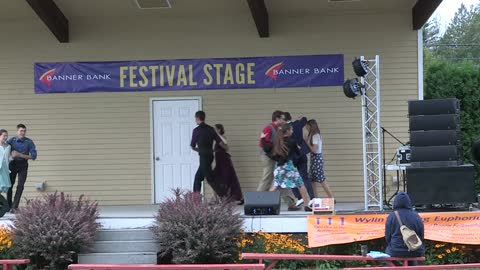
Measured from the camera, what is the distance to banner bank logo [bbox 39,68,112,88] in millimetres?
11688

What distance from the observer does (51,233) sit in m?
7.99

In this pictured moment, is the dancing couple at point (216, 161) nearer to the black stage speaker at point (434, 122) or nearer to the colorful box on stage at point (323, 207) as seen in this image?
the colorful box on stage at point (323, 207)

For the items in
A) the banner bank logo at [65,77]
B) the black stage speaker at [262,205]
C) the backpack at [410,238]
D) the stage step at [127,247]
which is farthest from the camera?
the banner bank logo at [65,77]

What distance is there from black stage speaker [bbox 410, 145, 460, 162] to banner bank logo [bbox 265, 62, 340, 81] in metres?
2.96

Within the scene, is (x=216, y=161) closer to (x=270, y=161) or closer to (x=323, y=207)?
(x=270, y=161)

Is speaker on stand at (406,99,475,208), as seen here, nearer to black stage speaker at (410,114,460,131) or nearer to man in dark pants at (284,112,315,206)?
black stage speaker at (410,114,460,131)

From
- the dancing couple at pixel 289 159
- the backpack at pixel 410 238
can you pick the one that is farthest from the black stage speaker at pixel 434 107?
the backpack at pixel 410 238

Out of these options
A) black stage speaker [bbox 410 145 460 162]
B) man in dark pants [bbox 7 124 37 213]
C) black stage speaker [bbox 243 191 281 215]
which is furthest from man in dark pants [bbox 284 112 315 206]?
man in dark pants [bbox 7 124 37 213]

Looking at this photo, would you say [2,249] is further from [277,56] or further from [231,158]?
[277,56]

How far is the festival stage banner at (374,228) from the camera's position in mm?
8234

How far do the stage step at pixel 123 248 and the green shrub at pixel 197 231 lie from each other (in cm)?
23

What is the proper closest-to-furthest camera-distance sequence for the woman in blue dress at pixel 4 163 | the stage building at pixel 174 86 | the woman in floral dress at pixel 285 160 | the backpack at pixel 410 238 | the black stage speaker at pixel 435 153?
the backpack at pixel 410 238
the black stage speaker at pixel 435 153
the woman in floral dress at pixel 285 160
the woman in blue dress at pixel 4 163
the stage building at pixel 174 86

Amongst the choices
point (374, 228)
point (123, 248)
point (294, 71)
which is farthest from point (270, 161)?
point (123, 248)

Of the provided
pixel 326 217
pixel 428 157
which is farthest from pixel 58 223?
pixel 428 157
